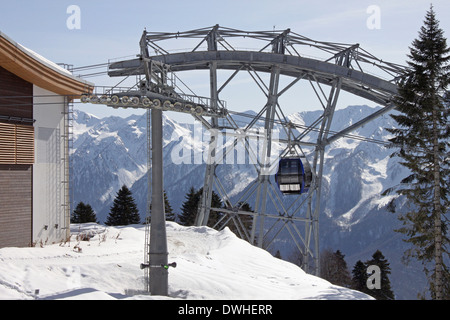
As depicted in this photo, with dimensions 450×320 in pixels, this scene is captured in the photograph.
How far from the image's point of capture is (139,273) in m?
21.6

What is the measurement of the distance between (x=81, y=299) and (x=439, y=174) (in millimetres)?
18589

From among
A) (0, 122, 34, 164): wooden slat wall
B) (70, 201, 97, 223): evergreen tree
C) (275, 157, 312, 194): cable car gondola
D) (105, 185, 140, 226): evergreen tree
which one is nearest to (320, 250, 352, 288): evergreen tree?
(105, 185, 140, 226): evergreen tree

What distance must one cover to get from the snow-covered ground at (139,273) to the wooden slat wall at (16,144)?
4.29m

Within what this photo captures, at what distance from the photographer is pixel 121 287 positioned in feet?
66.3

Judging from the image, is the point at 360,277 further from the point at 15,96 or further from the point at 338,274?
the point at 15,96

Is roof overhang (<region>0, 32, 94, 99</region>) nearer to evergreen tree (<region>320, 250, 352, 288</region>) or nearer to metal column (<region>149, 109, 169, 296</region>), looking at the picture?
metal column (<region>149, 109, 169, 296</region>)

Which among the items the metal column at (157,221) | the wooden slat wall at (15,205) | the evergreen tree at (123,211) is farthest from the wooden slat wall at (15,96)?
the evergreen tree at (123,211)

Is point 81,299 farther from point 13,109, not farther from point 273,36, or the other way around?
point 273,36

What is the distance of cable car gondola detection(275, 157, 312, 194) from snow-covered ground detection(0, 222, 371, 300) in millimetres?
3926

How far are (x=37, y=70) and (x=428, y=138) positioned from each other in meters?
19.1

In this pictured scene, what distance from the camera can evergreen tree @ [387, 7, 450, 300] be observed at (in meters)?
27.1

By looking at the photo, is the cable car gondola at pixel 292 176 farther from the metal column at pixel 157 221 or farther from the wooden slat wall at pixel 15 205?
the wooden slat wall at pixel 15 205

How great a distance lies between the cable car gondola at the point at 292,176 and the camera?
30484 millimetres
